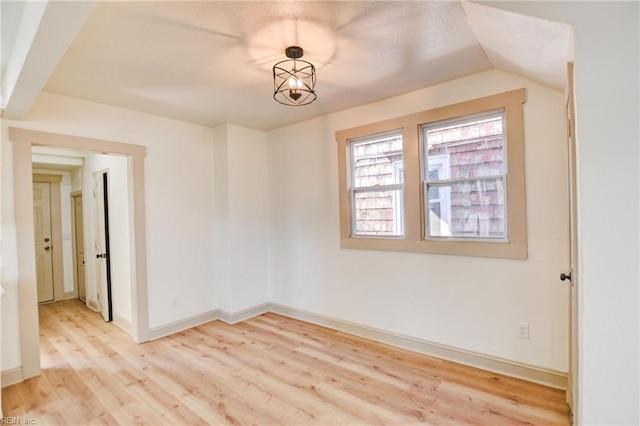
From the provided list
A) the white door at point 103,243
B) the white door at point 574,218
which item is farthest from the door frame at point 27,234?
the white door at point 574,218

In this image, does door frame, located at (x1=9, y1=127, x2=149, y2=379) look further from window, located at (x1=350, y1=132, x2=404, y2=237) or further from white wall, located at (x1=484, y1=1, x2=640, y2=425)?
white wall, located at (x1=484, y1=1, x2=640, y2=425)

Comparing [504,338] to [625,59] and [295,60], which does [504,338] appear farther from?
[295,60]

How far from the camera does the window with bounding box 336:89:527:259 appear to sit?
258cm

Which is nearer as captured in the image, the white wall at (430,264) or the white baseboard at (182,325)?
the white wall at (430,264)

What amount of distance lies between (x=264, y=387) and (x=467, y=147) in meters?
2.67

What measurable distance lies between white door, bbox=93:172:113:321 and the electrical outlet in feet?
15.3

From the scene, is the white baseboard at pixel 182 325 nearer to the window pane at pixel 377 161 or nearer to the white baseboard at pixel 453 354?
the white baseboard at pixel 453 354

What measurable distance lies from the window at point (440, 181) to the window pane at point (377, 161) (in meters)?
0.01

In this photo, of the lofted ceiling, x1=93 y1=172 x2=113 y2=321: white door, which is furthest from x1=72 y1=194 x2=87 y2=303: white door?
the lofted ceiling

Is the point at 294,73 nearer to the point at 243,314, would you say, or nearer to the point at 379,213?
the point at 379,213

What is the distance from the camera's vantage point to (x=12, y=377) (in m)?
2.64

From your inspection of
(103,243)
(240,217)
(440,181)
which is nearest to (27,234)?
(103,243)

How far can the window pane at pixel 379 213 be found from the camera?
3324mm

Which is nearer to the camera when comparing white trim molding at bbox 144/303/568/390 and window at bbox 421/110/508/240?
white trim molding at bbox 144/303/568/390
